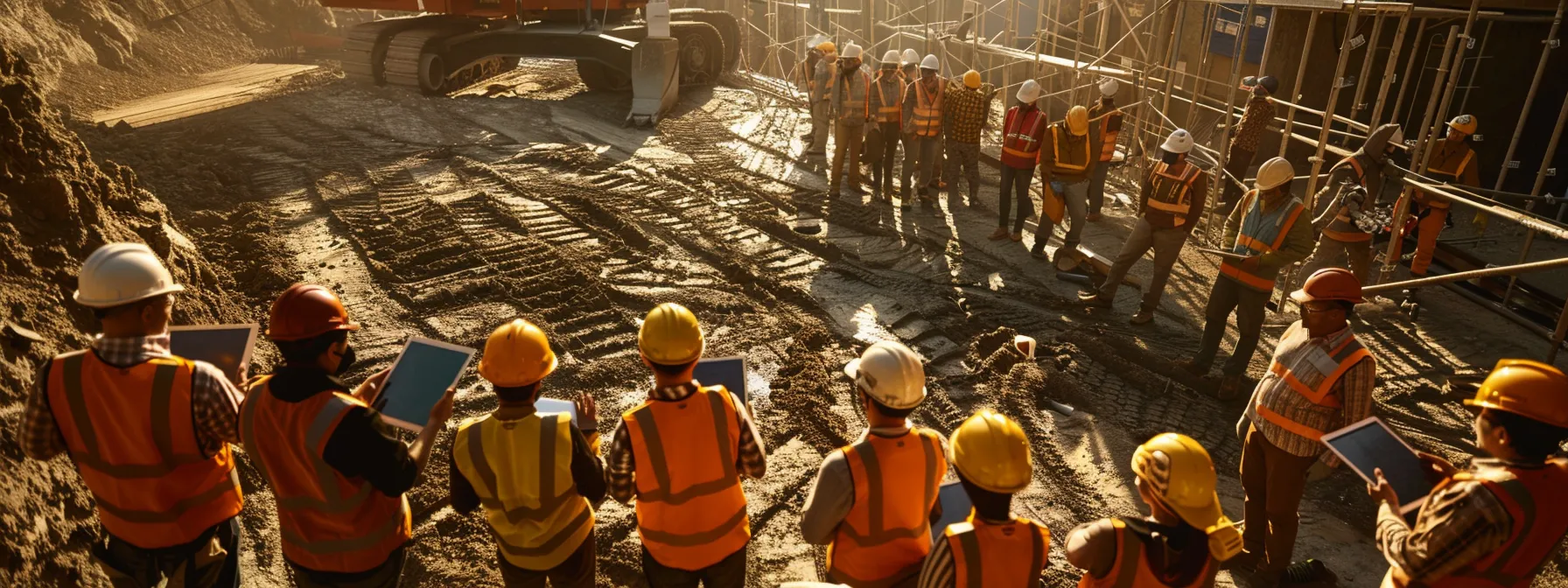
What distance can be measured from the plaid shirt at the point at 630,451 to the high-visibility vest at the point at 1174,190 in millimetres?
5598

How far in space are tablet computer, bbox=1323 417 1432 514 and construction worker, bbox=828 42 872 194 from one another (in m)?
8.40

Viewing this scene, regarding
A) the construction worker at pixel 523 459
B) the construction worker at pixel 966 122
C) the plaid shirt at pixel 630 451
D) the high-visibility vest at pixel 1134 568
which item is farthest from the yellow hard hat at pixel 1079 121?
the construction worker at pixel 523 459

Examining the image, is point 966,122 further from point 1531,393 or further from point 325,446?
point 325,446

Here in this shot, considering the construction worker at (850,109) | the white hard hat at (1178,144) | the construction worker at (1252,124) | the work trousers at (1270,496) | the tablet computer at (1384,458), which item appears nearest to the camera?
the tablet computer at (1384,458)

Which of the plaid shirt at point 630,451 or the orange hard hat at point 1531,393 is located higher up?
the orange hard hat at point 1531,393

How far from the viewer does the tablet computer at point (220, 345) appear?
338cm

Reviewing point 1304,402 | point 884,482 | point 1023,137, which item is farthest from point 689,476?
point 1023,137

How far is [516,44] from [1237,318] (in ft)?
42.8

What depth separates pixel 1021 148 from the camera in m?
9.67

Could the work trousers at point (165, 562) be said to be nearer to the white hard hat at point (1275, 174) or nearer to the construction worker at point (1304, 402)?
the construction worker at point (1304, 402)

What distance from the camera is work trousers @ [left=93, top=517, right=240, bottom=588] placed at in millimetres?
3379

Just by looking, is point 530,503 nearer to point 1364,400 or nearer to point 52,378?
point 52,378

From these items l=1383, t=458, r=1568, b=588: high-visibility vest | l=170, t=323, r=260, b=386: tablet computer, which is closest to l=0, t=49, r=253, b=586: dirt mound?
l=170, t=323, r=260, b=386: tablet computer

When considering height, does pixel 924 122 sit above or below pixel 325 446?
below
